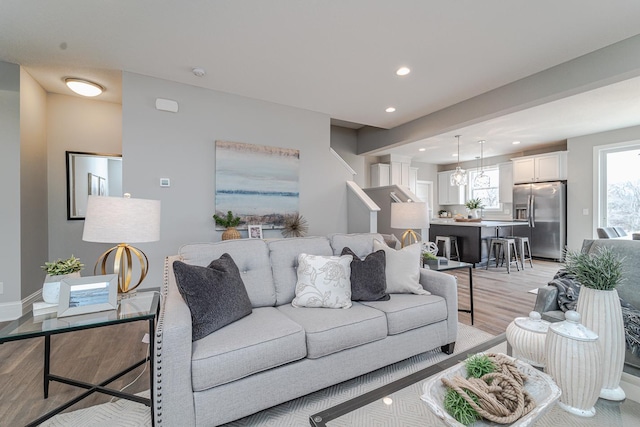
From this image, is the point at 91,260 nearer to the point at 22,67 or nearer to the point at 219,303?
the point at 22,67

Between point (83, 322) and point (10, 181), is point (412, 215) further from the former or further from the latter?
point (10, 181)

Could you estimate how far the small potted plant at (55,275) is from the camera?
4.91ft

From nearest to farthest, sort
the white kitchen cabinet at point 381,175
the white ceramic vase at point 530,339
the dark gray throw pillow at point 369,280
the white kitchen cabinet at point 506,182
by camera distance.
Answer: the white ceramic vase at point 530,339
the dark gray throw pillow at point 369,280
the white kitchen cabinet at point 381,175
the white kitchen cabinet at point 506,182

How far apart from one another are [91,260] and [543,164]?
903 cm

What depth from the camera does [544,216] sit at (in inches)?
260

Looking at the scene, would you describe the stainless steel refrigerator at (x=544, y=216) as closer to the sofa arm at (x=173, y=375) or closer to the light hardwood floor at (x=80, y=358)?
the light hardwood floor at (x=80, y=358)

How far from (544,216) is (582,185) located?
92cm

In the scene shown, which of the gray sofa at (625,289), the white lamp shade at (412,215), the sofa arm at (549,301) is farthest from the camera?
the white lamp shade at (412,215)

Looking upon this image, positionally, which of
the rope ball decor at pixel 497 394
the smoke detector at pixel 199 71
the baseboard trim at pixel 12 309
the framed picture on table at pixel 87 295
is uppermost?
the smoke detector at pixel 199 71

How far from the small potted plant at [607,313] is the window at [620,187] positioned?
6.57 meters

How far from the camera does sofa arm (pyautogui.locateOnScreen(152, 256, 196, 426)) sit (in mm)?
1304

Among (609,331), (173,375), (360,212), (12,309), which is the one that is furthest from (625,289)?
(12,309)

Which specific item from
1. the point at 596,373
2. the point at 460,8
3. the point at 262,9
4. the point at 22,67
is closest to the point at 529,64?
the point at 460,8

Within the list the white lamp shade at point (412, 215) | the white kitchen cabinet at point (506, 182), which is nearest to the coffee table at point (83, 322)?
the white lamp shade at point (412, 215)
